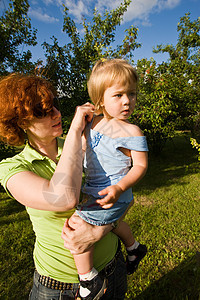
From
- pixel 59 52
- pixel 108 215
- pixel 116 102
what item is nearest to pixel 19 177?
pixel 108 215

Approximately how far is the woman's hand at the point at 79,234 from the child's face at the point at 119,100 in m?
0.82

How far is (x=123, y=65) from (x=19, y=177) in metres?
1.15

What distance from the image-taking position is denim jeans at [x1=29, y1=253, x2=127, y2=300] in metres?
1.33

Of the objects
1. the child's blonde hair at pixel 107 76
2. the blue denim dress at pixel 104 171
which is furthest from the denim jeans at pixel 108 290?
the child's blonde hair at pixel 107 76

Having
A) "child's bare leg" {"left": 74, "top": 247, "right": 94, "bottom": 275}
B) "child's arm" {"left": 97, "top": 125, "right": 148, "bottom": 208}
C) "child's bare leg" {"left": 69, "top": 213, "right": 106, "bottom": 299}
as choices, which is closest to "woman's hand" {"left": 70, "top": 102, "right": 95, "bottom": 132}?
"child's arm" {"left": 97, "top": 125, "right": 148, "bottom": 208}

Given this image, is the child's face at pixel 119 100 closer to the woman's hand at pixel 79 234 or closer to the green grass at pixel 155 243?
the woman's hand at pixel 79 234

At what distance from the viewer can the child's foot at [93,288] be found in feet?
4.26

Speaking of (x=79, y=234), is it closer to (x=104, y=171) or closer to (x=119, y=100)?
(x=104, y=171)

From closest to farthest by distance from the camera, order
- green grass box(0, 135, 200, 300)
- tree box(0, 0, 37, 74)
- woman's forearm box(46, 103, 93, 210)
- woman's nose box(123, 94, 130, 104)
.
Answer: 1. woman's forearm box(46, 103, 93, 210)
2. woman's nose box(123, 94, 130, 104)
3. green grass box(0, 135, 200, 300)
4. tree box(0, 0, 37, 74)

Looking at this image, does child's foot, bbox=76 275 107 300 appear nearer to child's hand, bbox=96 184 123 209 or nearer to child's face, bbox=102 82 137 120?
child's hand, bbox=96 184 123 209

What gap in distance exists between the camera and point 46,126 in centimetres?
137

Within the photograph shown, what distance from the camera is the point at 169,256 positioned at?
12.1 ft

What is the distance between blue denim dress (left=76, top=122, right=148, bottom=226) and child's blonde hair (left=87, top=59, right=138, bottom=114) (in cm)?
36

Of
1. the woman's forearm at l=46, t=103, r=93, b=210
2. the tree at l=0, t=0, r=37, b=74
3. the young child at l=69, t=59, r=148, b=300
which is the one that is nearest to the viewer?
the woman's forearm at l=46, t=103, r=93, b=210
